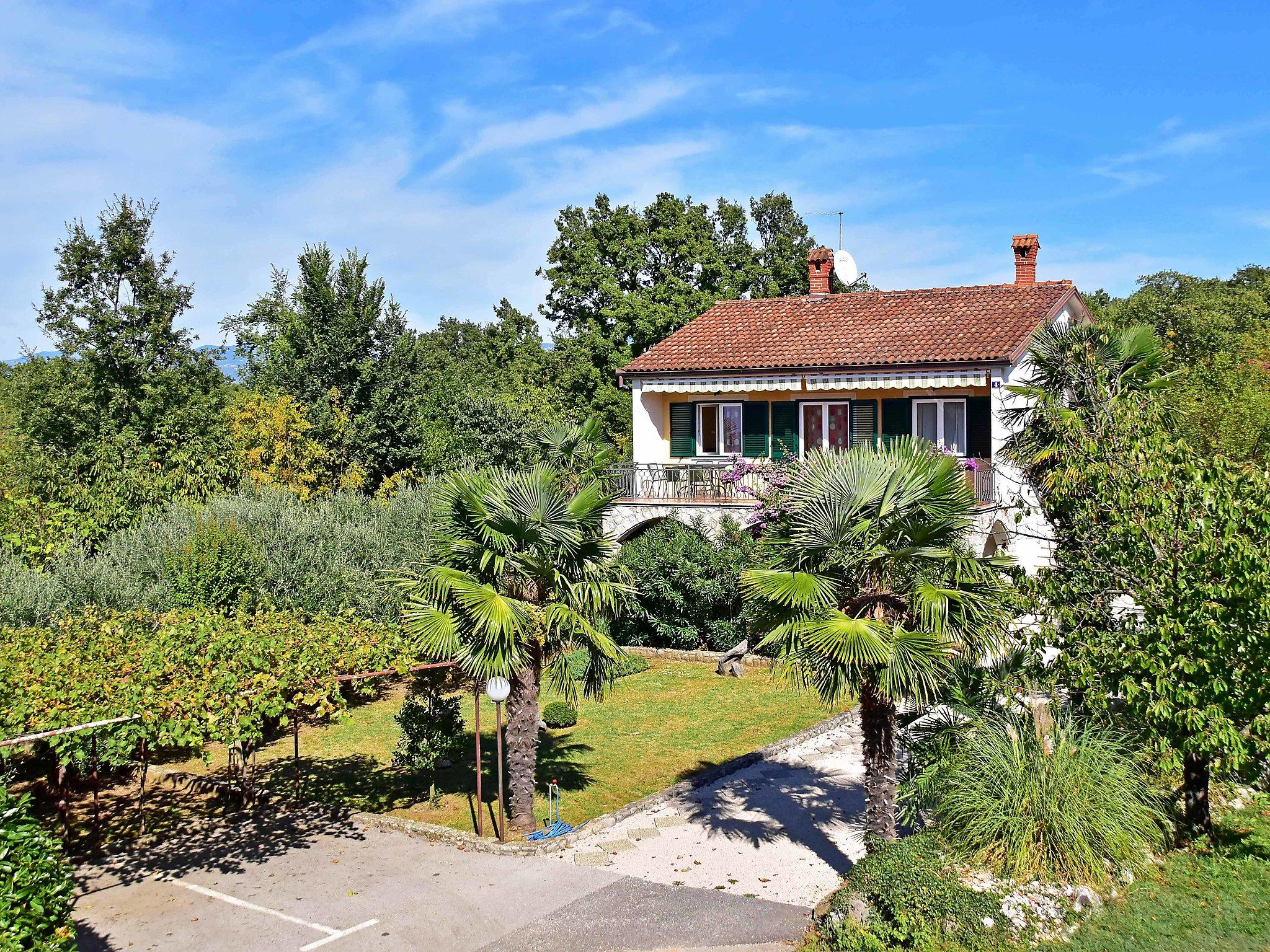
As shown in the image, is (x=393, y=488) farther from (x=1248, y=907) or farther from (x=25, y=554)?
(x=1248, y=907)

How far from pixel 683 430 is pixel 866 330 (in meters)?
5.86

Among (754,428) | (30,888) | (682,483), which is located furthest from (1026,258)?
(30,888)

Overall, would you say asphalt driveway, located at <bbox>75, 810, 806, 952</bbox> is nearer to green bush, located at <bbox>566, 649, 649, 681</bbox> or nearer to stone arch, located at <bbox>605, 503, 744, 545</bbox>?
green bush, located at <bbox>566, 649, 649, 681</bbox>

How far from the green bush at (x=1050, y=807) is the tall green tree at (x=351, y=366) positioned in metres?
28.8

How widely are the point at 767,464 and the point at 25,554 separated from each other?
17413mm

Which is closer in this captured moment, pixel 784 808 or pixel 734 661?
pixel 784 808

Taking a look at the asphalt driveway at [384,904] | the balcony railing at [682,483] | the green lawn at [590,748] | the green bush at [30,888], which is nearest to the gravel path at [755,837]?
the asphalt driveway at [384,904]

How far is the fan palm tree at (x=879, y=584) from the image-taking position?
10.8m

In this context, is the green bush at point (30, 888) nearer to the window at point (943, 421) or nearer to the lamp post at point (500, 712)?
the lamp post at point (500, 712)

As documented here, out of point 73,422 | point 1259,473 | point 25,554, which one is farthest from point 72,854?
point 73,422

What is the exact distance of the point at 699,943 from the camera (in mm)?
10906

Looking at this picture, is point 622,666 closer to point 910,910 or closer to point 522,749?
point 522,749

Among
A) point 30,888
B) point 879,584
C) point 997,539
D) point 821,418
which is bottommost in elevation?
point 30,888

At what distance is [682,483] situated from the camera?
90.2 feet
